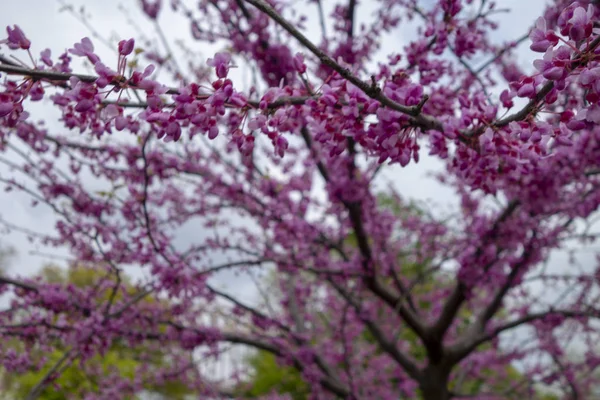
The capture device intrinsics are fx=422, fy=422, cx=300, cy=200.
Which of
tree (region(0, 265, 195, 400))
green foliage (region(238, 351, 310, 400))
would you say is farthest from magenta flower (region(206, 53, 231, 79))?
green foliage (region(238, 351, 310, 400))

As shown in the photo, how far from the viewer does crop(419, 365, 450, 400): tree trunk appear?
16.7ft

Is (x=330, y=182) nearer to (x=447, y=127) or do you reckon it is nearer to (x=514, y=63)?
(x=447, y=127)

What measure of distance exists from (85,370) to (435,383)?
4.81 m

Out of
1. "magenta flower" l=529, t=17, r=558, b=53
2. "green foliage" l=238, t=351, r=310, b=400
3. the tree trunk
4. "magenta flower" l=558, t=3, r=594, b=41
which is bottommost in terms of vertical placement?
"magenta flower" l=558, t=3, r=594, b=41

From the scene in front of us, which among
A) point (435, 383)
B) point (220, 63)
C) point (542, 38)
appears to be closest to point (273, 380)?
point (435, 383)

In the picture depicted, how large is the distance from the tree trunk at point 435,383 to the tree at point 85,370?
348 centimetres

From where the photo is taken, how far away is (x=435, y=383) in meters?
5.12

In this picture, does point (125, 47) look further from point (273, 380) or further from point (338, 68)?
point (273, 380)

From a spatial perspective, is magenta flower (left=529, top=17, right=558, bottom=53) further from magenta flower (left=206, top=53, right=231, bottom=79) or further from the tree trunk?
the tree trunk

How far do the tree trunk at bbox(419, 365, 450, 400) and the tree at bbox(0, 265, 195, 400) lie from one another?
3480 mm

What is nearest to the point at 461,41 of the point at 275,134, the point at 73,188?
the point at 275,134

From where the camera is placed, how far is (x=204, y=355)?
5.09 meters

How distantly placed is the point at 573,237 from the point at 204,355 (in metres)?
4.61

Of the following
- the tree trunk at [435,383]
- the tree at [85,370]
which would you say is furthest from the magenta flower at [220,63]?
the tree trunk at [435,383]
